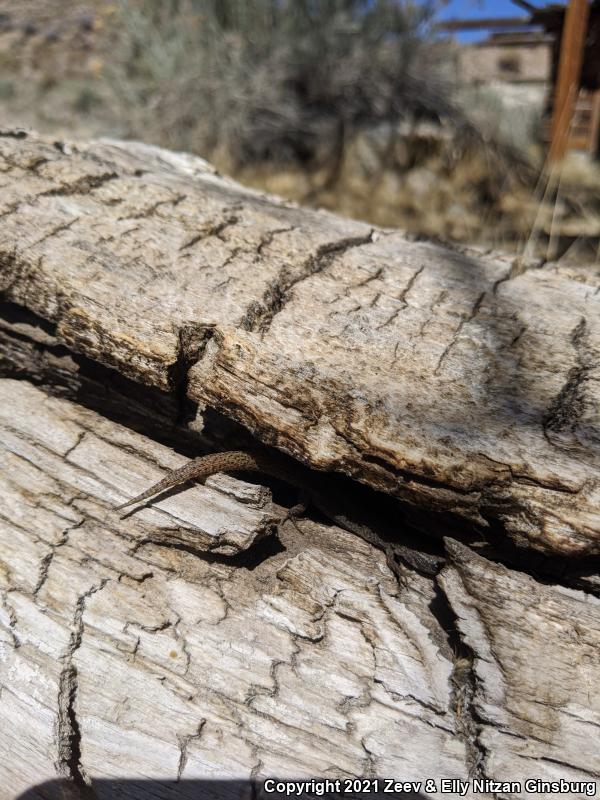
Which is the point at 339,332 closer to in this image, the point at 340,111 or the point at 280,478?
the point at 280,478

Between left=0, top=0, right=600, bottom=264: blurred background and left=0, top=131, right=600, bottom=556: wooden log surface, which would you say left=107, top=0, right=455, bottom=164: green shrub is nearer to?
left=0, top=0, right=600, bottom=264: blurred background

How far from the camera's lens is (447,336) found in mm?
1625

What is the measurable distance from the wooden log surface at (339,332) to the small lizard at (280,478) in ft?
0.53

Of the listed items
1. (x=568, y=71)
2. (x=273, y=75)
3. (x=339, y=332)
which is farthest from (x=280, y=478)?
(x=273, y=75)

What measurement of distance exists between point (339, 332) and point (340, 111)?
4249mm

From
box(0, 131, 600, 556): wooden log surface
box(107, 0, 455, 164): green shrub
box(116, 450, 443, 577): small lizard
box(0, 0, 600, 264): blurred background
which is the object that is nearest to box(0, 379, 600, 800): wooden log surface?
box(116, 450, 443, 577): small lizard

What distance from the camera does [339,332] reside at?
1593 mm

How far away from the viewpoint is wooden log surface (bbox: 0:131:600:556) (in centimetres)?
136

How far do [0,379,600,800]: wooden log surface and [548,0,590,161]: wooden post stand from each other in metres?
3.32

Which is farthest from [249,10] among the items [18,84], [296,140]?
[18,84]

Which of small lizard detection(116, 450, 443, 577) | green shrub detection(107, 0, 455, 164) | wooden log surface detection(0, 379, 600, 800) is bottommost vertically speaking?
wooden log surface detection(0, 379, 600, 800)

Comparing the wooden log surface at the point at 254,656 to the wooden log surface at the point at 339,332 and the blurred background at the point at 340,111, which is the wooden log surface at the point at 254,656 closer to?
the wooden log surface at the point at 339,332

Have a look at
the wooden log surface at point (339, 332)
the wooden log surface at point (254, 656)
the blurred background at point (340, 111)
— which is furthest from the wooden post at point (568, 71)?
the wooden log surface at point (254, 656)

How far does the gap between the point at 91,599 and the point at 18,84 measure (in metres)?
6.31
